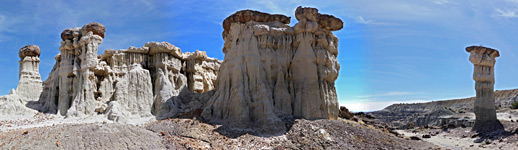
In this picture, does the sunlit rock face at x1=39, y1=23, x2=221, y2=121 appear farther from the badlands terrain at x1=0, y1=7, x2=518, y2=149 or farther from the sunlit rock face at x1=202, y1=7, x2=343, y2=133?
the sunlit rock face at x1=202, y1=7, x2=343, y2=133

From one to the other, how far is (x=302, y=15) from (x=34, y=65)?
68.3 ft

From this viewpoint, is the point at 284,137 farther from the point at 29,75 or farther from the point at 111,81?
the point at 29,75

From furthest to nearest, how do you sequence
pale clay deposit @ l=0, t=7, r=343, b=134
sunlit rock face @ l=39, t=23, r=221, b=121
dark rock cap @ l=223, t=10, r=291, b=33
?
sunlit rock face @ l=39, t=23, r=221, b=121, dark rock cap @ l=223, t=10, r=291, b=33, pale clay deposit @ l=0, t=7, r=343, b=134

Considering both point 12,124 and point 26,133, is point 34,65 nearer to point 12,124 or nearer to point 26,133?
point 12,124

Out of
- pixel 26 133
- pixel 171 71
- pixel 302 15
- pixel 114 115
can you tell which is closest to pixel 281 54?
pixel 302 15

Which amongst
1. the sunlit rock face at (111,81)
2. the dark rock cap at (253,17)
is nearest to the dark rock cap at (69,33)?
the sunlit rock face at (111,81)

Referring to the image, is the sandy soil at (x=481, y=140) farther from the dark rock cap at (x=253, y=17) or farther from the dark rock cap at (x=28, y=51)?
the dark rock cap at (x=28, y=51)

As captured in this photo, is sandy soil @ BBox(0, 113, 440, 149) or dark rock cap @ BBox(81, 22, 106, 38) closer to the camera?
sandy soil @ BBox(0, 113, 440, 149)

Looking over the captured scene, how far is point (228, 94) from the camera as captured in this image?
25.8 metres

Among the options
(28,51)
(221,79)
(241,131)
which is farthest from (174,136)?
(28,51)

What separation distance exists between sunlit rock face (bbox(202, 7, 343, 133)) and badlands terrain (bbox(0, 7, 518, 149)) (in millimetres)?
67

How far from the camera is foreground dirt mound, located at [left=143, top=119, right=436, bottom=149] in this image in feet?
69.3

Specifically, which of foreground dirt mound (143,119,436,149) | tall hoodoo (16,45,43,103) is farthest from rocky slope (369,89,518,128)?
tall hoodoo (16,45,43,103)

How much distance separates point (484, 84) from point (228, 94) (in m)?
22.1
